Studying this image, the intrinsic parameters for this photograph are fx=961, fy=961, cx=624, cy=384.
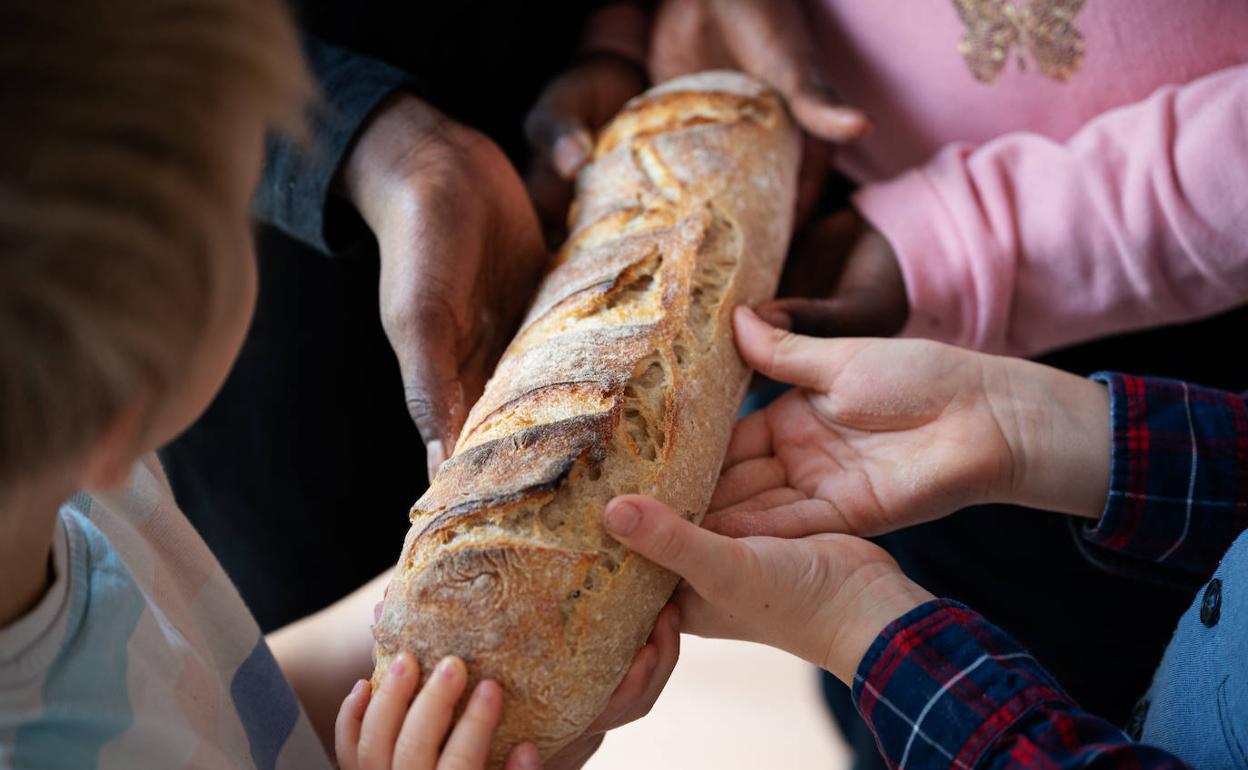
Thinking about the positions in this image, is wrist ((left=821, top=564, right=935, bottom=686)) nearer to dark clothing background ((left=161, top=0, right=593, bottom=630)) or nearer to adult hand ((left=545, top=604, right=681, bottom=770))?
adult hand ((left=545, top=604, right=681, bottom=770))

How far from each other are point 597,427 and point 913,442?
386 mm

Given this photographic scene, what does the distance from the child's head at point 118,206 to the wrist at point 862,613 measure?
1.90ft

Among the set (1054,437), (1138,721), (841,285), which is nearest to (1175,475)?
(1054,437)

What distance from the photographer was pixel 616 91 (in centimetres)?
143

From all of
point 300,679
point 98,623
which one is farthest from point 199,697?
point 300,679

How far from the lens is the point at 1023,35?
1149mm

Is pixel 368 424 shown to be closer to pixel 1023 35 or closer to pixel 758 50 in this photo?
pixel 758 50

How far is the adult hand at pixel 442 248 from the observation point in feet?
3.36

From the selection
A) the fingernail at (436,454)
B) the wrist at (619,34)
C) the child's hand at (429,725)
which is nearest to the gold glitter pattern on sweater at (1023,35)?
the wrist at (619,34)

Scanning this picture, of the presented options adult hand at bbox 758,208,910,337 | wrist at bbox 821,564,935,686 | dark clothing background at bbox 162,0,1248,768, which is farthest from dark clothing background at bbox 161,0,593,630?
wrist at bbox 821,564,935,686

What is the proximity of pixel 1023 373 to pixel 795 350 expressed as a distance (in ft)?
0.81

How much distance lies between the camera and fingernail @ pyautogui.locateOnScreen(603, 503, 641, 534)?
81cm

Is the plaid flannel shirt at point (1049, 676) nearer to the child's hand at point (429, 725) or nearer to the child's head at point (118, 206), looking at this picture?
the child's hand at point (429, 725)

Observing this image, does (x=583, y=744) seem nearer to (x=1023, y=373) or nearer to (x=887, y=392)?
(x=887, y=392)
